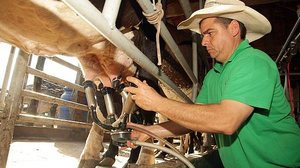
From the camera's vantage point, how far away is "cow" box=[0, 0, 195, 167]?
114cm

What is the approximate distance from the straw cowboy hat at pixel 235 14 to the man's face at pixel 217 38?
0.16ft

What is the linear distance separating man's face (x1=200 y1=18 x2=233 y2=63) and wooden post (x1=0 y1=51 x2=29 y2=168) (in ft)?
4.22

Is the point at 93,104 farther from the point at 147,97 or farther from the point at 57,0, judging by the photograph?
the point at 57,0

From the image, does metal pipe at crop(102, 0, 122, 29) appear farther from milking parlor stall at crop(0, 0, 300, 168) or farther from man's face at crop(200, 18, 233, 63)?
man's face at crop(200, 18, 233, 63)

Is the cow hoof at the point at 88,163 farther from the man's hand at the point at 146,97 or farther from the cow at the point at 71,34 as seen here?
the man's hand at the point at 146,97

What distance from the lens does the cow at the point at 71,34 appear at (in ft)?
3.75

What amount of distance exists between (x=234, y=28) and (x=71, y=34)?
0.90 m

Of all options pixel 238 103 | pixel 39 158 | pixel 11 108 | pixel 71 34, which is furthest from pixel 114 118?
pixel 39 158

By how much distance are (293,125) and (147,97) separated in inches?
33.9

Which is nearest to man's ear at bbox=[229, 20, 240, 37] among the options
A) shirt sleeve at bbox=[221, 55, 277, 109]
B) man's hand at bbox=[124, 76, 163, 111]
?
shirt sleeve at bbox=[221, 55, 277, 109]

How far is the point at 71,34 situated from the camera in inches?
51.9

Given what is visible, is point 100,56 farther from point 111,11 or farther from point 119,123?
point 111,11

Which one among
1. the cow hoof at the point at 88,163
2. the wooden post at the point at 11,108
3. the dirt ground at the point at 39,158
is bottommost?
the dirt ground at the point at 39,158

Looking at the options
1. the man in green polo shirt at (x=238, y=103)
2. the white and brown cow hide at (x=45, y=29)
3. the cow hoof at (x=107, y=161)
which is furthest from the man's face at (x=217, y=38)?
the cow hoof at (x=107, y=161)
